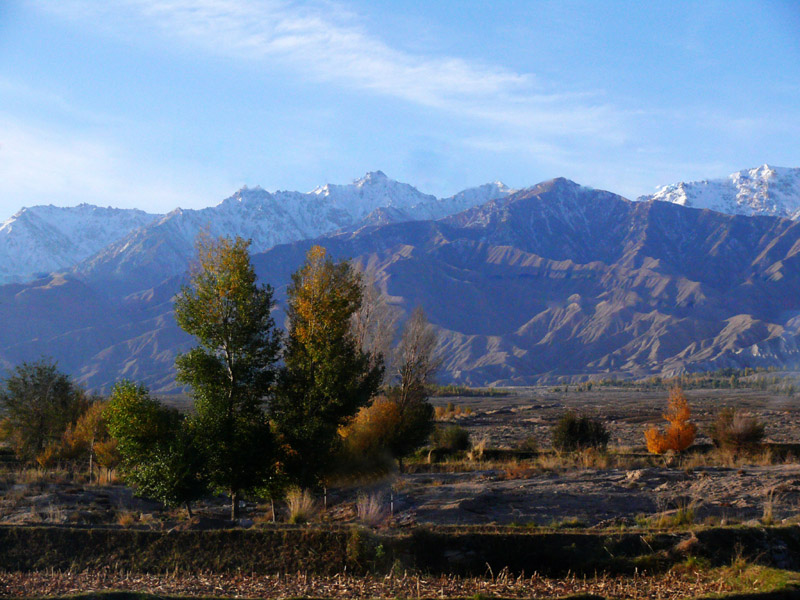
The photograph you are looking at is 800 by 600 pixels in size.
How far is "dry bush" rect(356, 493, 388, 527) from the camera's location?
1815 cm

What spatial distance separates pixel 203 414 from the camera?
61.1 ft

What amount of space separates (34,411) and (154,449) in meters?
21.9

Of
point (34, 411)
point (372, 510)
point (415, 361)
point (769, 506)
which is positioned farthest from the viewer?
point (415, 361)

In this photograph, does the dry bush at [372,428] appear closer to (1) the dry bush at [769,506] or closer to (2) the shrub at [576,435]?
(2) the shrub at [576,435]

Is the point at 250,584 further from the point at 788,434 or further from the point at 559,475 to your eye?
the point at 788,434

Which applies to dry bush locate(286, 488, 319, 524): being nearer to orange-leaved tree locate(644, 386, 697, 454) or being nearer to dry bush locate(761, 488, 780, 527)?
dry bush locate(761, 488, 780, 527)

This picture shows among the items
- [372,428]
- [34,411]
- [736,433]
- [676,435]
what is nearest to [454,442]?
[372,428]

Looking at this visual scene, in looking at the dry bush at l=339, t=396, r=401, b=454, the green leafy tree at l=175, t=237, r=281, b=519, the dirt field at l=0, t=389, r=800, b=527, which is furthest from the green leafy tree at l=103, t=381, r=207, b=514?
the dry bush at l=339, t=396, r=401, b=454

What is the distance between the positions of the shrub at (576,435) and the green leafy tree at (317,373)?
15.5m

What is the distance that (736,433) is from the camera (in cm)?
3038

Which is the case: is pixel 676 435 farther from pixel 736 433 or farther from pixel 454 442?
pixel 454 442

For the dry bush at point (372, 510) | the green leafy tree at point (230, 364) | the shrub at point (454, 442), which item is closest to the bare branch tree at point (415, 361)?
the shrub at point (454, 442)

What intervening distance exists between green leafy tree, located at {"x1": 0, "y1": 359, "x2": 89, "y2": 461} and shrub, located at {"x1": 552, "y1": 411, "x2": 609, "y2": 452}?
25.1 metres

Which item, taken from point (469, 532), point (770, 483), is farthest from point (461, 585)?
point (770, 483)
